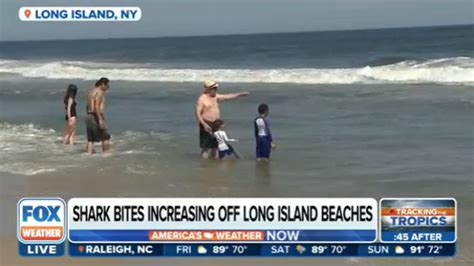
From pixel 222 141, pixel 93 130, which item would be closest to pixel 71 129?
pixel 93 130

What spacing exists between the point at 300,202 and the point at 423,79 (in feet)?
65.3

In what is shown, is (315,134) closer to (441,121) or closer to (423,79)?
(441,121)

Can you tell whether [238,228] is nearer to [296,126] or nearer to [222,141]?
[222,141]

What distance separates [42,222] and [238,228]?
1.41 meters

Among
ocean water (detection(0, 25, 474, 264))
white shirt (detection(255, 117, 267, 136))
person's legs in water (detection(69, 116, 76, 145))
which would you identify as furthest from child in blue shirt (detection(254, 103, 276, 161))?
person's legs in water (detection(69, 116, 76, 145))

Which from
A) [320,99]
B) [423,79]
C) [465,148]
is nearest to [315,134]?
[465,148]

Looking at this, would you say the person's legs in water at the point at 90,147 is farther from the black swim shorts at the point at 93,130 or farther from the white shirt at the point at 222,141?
the white shirt at the point at 222,141

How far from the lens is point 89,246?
4.89 meters

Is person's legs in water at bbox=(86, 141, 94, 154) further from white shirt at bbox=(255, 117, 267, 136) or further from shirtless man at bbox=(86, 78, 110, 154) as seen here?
white shirt at bbox=(255, 117, 267, 136)

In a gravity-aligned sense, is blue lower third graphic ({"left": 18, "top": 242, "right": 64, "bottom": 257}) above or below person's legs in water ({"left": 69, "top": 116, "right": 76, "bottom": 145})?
below

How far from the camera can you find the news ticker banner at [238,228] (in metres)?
4.81

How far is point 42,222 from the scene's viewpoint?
5.05 meters

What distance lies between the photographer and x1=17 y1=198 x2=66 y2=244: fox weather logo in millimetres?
4980

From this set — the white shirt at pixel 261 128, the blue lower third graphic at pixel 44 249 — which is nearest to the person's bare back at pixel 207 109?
the white shirt at pixel 261 128
